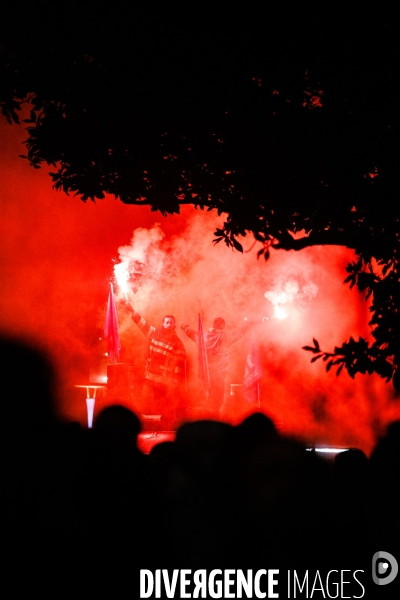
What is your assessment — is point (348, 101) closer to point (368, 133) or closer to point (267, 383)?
point (368, 133)

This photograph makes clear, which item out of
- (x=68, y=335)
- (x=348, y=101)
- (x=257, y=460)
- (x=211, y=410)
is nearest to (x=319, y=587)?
(x=257, y=460)

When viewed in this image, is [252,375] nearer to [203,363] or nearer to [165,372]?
[203,363]

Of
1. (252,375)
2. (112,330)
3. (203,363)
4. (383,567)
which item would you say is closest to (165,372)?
(203,363)

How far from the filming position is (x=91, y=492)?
11.3 ft

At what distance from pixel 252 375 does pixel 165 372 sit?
2.58m

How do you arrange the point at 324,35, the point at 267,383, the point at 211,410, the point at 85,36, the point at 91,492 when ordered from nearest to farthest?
the point at 91,492 < the point at 324,35 < the point at 85,36 < the point at 211,410 < the point at 267,383

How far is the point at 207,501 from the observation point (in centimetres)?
356

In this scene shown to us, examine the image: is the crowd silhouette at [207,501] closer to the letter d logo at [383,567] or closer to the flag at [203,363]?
the letter d logo at [383,567]

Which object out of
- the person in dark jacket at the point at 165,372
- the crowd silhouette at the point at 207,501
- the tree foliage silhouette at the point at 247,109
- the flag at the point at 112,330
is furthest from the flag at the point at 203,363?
the crowd silhouette at the point at 207,501

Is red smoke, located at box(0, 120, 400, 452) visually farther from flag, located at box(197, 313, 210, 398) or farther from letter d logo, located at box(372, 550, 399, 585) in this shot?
letter d logo, located at box(372, 550, 399, 585)

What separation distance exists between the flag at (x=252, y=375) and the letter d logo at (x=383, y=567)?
13.6 m

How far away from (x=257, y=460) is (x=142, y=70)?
4077mm

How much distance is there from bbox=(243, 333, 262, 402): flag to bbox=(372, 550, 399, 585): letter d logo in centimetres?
1359

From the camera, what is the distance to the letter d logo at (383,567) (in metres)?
3.71
